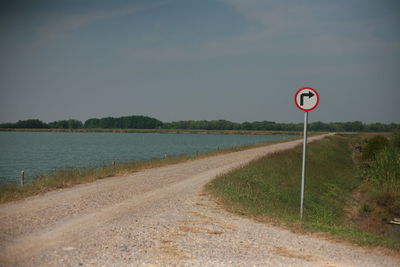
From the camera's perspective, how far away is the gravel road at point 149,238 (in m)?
6.14

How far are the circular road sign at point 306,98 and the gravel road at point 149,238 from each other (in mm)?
3371

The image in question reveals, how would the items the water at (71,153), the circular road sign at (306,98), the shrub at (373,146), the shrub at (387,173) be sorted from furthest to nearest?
the shrub at (373,146)
the water at (71,153)
the shrub at (387,173)
the circular road sign at (306,98)

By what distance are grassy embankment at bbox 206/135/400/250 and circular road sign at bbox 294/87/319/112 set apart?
9.82ft

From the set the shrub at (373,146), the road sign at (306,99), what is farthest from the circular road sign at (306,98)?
the shrub at (373,146)

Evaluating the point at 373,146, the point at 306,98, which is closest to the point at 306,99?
the point at 306,98

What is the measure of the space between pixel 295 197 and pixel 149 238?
10.8 m

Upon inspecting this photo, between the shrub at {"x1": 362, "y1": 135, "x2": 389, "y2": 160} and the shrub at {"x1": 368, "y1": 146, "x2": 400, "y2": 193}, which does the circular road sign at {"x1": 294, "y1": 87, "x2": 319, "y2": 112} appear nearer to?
the shrub at {"x1": 368, "y1": 146, "x2": 400, "y2": 193}

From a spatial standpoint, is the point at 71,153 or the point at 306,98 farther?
the point at 71,153

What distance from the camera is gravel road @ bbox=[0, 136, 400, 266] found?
614cm

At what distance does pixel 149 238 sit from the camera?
7.32m

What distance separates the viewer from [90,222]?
339 inches

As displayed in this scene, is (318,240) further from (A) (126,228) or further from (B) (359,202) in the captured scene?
(B) (359,202)

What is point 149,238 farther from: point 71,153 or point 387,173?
point 71,153

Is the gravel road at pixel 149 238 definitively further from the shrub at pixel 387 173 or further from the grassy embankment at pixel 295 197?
the shrub at pixel 387 173
